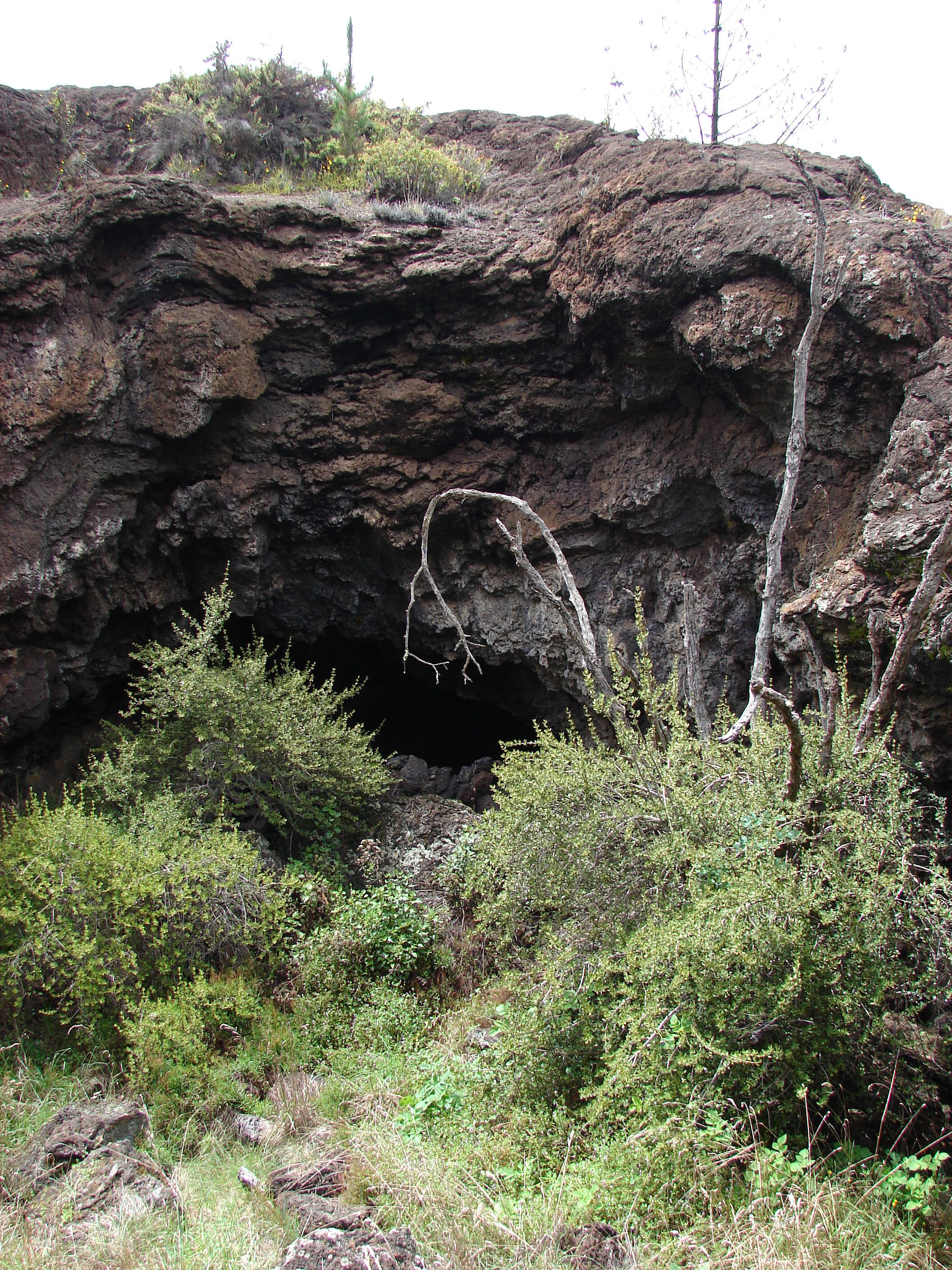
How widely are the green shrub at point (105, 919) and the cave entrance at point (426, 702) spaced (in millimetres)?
3958

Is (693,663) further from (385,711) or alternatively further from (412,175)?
(412,175)

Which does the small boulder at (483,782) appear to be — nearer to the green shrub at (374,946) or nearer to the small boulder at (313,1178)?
the green shrub at (374,946)

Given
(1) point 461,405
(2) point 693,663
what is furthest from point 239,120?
(2) point 693,663

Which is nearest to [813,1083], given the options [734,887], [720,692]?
[734,887]

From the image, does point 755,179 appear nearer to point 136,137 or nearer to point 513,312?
point 513,312

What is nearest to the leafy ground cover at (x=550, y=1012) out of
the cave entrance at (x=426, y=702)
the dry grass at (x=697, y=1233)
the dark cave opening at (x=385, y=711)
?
the dry grass at (x=697, y=1233)

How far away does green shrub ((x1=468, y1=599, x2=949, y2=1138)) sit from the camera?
3.41 metres

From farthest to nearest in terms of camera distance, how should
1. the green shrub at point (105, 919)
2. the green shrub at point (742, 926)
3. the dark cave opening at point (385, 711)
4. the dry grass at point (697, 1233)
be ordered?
the dark cave opening at point (385, 711), the green shrub at point (105, 919), the green shrub at point (742, 926), the dry grass at point (697, 1233)

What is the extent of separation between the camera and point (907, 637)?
13.4 ft

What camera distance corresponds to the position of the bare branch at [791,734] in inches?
150

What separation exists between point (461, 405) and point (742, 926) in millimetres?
6382

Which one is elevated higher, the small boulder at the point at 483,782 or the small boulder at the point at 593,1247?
the small boulder at the point at 593,1247

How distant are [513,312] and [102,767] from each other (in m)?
5.78

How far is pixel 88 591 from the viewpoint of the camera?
25.3 feet
